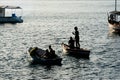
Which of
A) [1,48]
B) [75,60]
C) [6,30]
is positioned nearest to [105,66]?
[75,60]

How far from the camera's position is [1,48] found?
57125 millimetres

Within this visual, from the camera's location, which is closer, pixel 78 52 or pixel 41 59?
pixel 41 59

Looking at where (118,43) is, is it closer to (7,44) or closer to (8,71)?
(7,44)

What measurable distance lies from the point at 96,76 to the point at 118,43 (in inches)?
978

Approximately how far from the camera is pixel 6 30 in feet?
285

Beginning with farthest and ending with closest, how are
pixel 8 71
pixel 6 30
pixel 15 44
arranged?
pixel 6 30 → pixel 15 44 → pixel 8 71

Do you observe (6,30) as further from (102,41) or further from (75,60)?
(75,60)

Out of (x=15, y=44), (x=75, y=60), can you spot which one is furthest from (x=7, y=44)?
(x=75, y=60)

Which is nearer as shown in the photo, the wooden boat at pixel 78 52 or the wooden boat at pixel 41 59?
the wooden boat at pixel 41 59

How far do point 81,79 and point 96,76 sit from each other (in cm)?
165

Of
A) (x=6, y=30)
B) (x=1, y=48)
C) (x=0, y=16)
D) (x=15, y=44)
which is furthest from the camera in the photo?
(x=0, y=16)

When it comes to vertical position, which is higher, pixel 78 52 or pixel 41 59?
pixel 41 59

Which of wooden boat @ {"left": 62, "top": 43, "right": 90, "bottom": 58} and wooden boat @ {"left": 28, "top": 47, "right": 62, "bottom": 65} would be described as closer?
wooden boat @ {"left": 28, "top": 47, "right": 62, "bottom": 65}

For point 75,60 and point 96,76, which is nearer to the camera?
point 96,76
